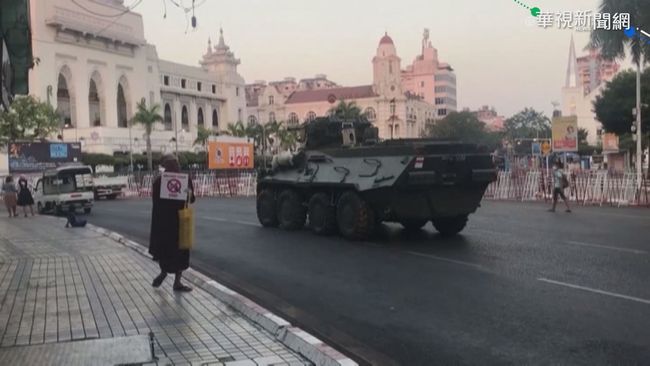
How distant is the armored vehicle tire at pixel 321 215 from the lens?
14.4 metres

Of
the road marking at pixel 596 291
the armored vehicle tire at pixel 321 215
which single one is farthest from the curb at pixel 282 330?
the armored vehicle tire at pixel 321 215

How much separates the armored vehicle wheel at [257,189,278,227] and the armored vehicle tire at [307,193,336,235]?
2047mm

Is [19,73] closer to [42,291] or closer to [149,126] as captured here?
[42,291]

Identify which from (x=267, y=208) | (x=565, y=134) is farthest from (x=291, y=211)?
(x=565, y=134)

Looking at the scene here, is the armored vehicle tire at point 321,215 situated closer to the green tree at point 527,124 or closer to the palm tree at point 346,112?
the palm tree at point 346,112

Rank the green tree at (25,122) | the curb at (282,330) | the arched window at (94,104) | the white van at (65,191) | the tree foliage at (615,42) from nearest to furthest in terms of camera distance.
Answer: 1. the curb at (282,330)
2. the tree foliage at (615,42)
3. the white van at (65,191)
4. the green tree at (25,122)
5. the arched window at (94,104)

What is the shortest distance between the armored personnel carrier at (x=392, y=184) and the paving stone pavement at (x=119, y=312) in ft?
14.0

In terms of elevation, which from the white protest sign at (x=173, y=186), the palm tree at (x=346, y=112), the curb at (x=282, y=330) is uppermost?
the palm tree at (x=346, y=112)

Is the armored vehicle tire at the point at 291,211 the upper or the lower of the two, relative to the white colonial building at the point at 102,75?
lower

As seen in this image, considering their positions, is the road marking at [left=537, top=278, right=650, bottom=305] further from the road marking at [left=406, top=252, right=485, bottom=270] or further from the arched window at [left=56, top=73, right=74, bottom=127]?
the arched window at [left=56, top=73, right=74, bottom=127]

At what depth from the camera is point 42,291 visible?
869 centimetres

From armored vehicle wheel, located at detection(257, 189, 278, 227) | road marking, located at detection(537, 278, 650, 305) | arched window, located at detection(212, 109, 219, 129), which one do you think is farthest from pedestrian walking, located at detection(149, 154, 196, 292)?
arched window, located at detection(212, 109, 219, 129)

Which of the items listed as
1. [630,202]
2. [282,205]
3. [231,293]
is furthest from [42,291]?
[630,202]

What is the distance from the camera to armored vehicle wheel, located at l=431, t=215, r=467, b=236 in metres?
14.1
